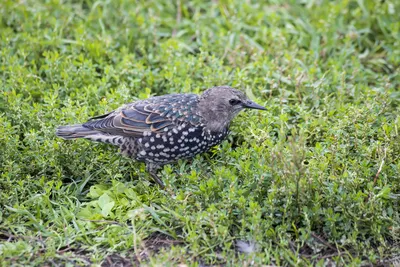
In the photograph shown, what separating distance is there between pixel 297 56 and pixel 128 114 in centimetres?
266

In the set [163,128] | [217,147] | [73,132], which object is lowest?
[217,147]

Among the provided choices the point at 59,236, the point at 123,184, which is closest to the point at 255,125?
the point at 123,184

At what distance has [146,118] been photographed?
557cm

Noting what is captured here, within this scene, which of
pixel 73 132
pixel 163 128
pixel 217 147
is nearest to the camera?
pixel 73 132

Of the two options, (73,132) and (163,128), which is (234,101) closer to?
(163,128)

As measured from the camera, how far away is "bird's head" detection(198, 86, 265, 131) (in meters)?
5.66

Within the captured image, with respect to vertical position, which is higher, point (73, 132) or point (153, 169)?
point (73, 132)

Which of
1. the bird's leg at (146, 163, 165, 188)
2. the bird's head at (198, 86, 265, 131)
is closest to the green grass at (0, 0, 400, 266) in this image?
the bird's leg at (146, 163, 165, 188)

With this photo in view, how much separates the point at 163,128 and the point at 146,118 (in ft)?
0.63

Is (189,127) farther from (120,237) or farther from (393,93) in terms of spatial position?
(393,93)

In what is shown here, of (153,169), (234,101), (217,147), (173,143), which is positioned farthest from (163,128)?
(234,101)

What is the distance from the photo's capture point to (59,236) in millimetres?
4754

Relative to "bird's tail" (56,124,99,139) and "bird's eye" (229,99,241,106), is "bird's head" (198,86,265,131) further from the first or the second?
"bird's tail" (56,124,99,139)

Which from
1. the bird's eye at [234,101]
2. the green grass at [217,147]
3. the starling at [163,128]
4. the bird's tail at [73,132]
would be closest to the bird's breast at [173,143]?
the starling at [163,128]
